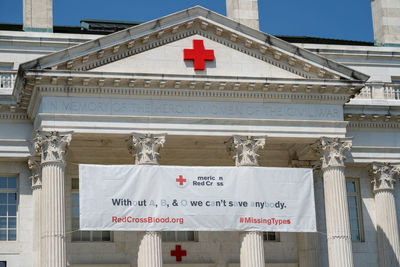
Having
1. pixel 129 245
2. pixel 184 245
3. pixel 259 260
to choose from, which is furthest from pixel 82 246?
pixel 259 260

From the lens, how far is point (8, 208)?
132ft

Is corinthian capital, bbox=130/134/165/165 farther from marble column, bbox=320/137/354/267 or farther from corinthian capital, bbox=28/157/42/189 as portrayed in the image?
marble column, bbox=320/137/354/267

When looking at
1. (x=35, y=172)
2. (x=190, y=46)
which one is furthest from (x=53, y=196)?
(x=190, y=46)

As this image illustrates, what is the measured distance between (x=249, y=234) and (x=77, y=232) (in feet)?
26.7

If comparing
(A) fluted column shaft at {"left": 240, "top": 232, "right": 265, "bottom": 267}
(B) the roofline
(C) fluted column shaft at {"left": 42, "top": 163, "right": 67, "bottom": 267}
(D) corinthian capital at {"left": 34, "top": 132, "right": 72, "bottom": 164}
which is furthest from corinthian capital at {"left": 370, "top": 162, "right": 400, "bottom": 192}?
(C) fluted column shaft at {"left": 42, "top": 163, "right": 67, "bottom": 267}

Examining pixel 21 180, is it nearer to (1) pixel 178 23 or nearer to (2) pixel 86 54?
(2) pixel 86 54

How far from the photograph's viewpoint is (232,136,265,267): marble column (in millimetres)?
37625

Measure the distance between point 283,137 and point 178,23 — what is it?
658 cm

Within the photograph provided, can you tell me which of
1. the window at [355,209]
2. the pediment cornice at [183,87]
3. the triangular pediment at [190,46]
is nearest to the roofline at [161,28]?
the triangular pediment at [190,46]

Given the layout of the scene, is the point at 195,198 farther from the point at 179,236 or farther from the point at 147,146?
the point at 179,236

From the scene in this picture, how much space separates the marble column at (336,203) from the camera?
3856 cm

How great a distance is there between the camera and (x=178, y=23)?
38375 millimetres

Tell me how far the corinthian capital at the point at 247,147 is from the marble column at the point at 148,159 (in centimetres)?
321

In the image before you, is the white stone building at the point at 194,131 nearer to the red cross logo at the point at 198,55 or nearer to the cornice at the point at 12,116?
the cornice at the point at 12,116
